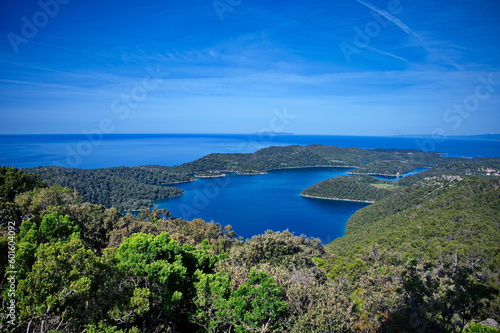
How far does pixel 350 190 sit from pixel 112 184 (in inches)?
3366

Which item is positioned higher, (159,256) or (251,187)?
(159,256)

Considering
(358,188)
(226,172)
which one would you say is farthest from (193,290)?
(226,172)

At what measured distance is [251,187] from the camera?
405 ft

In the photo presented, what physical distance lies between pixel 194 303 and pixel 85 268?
192 inches

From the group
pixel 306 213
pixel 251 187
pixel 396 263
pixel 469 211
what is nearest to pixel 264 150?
pixel 251 187

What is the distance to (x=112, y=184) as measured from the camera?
100625 millimetres

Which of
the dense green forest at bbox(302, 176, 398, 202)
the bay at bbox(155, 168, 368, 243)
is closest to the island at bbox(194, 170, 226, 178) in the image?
the bay at bbox(155, 168, 368, 243)

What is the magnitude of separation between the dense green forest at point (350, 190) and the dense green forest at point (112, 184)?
52.6 metres

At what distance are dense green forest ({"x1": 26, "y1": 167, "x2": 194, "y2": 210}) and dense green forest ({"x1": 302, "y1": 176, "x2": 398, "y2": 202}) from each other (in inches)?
2072

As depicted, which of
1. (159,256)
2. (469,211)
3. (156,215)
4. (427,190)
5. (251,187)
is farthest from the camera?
(251,187)

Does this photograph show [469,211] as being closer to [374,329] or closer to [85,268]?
[374,329]

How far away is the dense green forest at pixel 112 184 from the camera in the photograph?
87750 mm

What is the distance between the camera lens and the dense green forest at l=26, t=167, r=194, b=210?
87750 mm

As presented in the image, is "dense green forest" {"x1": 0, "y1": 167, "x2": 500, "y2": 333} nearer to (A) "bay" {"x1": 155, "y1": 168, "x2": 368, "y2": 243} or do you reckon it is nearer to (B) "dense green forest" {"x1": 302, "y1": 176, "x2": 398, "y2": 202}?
(A) "bay" {"x1": 155, "y1": 168, "x2": 368, "y2": 243}
